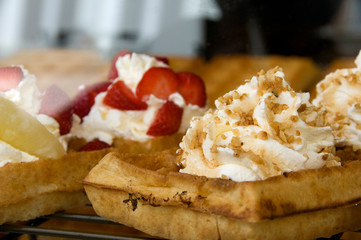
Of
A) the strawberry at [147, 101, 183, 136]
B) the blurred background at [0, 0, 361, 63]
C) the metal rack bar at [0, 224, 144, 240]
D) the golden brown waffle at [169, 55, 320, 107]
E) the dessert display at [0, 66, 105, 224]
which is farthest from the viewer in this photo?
the blurred background at [0, 0, 361, 63]

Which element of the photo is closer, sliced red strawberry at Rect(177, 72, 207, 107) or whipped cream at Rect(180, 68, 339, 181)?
whipped cream at Rect(180, 68, 339, 181)

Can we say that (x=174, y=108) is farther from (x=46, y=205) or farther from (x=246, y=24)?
(x=246, y=24)

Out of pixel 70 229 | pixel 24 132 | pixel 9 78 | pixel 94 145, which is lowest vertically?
pixel 70 229

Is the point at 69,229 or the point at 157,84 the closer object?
the point at 69,229

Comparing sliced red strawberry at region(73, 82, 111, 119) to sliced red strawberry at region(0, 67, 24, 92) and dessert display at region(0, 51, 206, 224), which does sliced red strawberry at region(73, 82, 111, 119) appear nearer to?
dessert display at region(0, 51, 206, 224)

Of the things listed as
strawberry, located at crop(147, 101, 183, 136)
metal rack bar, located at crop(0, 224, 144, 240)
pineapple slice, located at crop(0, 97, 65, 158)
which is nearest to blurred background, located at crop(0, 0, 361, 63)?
strawberry, located at crop(147, 101, 183, 136)

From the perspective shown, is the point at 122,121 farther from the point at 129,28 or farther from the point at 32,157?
the point at 129,28

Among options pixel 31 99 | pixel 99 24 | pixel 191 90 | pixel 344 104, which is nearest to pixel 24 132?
pixel 31 99
